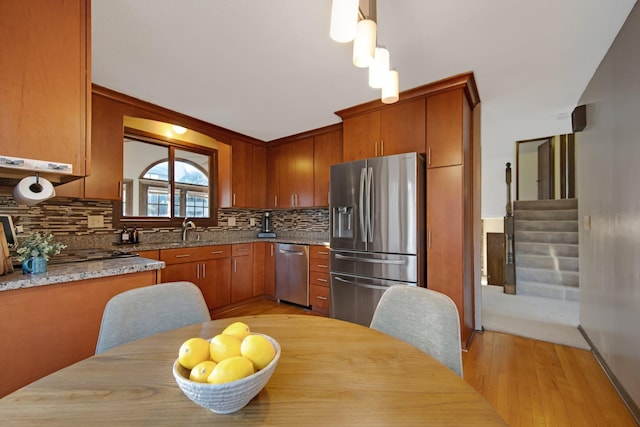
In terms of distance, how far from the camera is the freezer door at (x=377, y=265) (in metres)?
2.32

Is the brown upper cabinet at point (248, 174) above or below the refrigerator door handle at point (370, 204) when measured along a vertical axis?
above

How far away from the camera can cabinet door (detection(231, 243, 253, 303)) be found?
11.1ft

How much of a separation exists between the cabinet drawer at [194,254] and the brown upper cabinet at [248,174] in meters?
0.75

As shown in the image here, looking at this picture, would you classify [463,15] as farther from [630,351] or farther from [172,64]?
[630,351]

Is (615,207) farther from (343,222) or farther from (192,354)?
(192,354)

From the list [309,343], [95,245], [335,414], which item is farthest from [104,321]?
[95,245]

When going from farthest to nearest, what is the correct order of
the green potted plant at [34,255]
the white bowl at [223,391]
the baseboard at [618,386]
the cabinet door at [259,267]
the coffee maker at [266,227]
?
the coffee maker at [266,227]
the cabinet door at [259,267]
the baseboard at [618,386]
the green potted plant at [34,255]
the white bowl at [223,391]

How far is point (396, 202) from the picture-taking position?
2.39 m

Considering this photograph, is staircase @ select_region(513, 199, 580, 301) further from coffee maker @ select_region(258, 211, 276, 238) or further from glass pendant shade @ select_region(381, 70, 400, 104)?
glass pendant shade @ select_region(381, 70, 400, 104)

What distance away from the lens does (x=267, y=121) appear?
10.8 ft

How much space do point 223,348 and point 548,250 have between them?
16.7 ft

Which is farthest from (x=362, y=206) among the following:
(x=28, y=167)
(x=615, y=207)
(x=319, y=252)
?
(x=28, y=167)

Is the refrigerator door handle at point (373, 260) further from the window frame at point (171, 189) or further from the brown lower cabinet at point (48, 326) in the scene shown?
the window frame at point (171, 189)

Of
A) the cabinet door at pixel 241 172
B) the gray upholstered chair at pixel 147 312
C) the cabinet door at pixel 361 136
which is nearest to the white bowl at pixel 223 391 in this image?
the gray upholstered chair at pixel 147 312
